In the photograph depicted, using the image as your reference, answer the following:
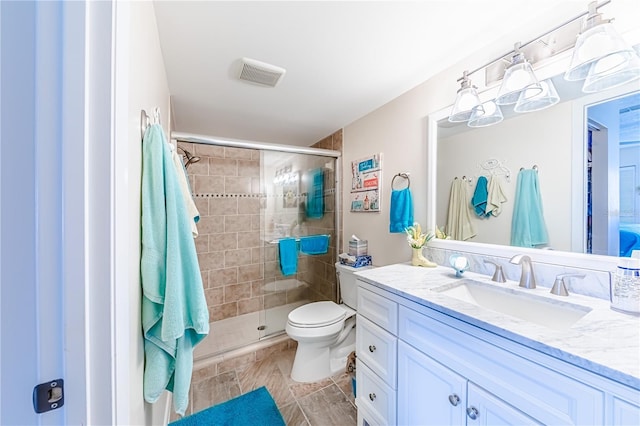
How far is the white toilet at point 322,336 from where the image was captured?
5.50 feet

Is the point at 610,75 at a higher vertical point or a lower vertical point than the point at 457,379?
higher

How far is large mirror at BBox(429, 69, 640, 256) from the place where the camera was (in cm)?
84

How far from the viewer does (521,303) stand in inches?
37.9

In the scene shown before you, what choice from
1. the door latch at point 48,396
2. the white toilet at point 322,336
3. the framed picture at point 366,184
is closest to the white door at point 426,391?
the white toilet at point 322,336

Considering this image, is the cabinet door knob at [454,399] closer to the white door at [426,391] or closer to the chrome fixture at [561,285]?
the white door at [426,391]

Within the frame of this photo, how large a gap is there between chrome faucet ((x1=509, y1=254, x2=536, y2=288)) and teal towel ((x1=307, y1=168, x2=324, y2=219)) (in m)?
1.72

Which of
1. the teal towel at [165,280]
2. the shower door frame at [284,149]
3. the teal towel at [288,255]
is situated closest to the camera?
the teal towel at [165,280]

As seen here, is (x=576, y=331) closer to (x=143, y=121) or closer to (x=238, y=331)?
(x=143, y=121)

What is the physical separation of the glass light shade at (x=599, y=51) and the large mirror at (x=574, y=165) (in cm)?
9

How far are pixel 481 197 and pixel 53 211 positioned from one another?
159 cm

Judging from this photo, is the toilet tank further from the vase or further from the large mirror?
the large mirror

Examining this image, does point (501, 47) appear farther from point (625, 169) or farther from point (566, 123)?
point (625, 169)

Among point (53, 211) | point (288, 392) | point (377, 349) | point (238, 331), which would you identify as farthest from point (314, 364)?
point (53, 211)

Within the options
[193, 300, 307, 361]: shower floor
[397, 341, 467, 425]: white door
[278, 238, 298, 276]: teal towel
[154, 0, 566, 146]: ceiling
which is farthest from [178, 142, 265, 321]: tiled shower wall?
[397, 341, 467, 425]: white door
